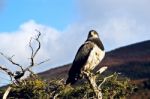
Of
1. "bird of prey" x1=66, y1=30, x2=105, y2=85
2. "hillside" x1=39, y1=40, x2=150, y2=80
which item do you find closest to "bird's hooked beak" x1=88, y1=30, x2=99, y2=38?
"bird of prey" x1=66, y1=30, x2=105, y2=85

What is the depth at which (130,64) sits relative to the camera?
10106cm

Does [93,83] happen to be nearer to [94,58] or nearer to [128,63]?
[94,58]

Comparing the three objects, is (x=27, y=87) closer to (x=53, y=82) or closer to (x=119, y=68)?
(x=53, y=82)

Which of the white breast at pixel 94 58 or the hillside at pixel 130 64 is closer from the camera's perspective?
the white breast at pixel 94 58

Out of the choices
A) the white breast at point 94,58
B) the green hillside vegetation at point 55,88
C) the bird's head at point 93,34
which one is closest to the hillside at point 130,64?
the green hillside vegetation at point 55,88

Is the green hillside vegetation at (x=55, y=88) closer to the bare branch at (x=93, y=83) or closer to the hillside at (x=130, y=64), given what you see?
the bare branch at (x=93, y=83)

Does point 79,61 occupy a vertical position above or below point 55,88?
above

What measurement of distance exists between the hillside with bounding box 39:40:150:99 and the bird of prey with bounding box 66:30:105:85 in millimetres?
46440

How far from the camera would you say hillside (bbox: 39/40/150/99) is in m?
84.3

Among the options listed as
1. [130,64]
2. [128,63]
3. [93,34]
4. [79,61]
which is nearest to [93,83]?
[79,61]

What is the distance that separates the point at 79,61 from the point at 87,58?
383 mm

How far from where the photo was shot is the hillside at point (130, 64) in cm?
8431

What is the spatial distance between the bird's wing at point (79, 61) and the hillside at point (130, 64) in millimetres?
46448

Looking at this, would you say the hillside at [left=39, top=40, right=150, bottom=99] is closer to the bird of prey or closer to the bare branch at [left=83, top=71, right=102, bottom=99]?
the bird of prey
